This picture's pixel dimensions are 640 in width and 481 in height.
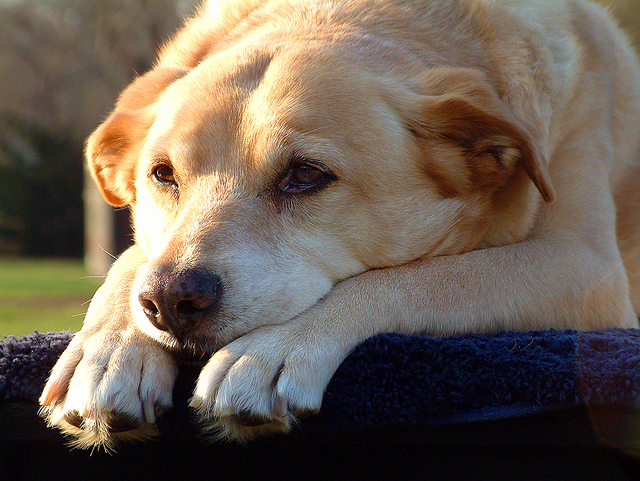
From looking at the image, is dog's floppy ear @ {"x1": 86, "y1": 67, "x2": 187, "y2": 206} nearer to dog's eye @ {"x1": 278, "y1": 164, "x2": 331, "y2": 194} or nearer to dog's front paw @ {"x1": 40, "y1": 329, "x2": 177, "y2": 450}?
dog's eye @ {"x1": 278, "y1": 164, "x2": 331, "y2": 194}

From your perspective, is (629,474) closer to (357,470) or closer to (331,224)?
(357,470)

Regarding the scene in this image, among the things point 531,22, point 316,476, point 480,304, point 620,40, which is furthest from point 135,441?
point 620,40

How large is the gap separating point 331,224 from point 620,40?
6.84 feet

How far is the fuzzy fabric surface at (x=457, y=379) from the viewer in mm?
1434

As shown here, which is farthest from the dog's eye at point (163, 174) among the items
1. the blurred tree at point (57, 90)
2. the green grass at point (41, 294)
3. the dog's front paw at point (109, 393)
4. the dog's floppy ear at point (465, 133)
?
the blurred tree at point (57, 90)

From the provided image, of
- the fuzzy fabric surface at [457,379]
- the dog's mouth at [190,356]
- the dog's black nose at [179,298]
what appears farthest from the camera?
the dog's mouth at [190,356]

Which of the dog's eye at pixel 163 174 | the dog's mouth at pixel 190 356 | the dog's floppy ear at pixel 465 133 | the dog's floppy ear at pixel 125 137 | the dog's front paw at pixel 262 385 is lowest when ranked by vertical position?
the dog's front paw at pixel 262 385

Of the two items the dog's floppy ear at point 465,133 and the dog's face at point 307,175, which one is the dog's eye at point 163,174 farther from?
the dog's floppy ear at point 465,133

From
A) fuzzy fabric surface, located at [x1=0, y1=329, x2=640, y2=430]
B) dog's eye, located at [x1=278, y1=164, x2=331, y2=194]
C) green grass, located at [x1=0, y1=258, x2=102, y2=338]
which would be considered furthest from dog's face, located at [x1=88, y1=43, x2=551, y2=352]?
green grass, located at [x1=0, y1=258, x2=102, y2=338]

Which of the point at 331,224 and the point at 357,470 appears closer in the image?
the point at 357,470

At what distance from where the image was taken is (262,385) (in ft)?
4.89

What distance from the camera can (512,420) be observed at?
144 cm

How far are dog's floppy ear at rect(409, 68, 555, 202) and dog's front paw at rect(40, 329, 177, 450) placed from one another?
3.71ft

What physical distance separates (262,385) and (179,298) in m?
0.30
